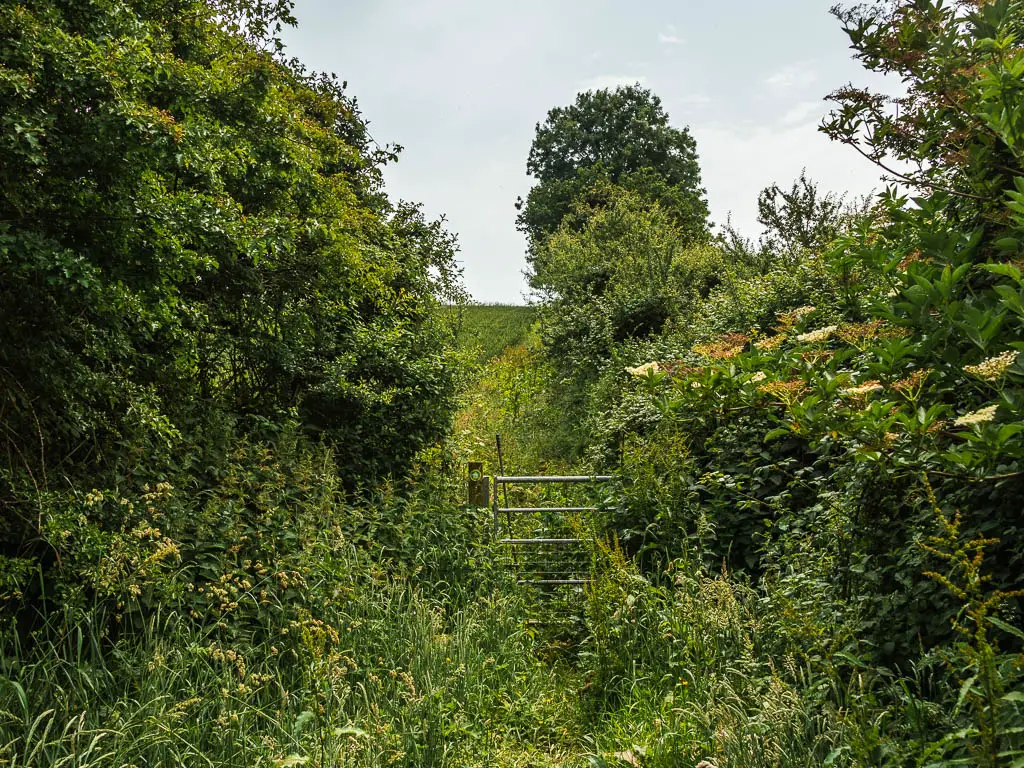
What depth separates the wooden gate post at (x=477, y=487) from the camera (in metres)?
7.45

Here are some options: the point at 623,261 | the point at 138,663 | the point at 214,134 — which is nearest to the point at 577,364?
the point at 623,261

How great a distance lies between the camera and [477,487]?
7590 mm

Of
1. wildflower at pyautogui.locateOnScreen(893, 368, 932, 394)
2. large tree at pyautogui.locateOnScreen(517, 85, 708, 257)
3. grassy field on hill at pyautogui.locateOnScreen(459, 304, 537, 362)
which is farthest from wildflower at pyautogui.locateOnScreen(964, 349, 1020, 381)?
large tree at pyautogui.locateOnScreen(517, 85, 708, 257)

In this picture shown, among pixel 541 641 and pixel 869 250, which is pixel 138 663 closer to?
pixel 541 641

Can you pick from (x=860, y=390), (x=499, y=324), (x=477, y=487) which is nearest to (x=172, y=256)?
(x=860, y=390)

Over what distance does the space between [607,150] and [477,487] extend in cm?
2756

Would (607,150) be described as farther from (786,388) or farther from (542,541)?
(786,388)

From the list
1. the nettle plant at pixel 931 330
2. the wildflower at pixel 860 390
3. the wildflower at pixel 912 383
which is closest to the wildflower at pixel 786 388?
the nettle plant at pixel 931 330

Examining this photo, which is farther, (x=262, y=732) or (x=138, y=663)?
(x=138, y=663)

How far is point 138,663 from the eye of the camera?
4.00m

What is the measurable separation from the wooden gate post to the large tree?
2414cm

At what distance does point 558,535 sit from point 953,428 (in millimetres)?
5227

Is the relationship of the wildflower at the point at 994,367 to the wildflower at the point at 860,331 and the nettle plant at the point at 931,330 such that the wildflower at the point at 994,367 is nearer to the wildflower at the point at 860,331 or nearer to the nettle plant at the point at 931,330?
the nettle plant at the point at 931,330

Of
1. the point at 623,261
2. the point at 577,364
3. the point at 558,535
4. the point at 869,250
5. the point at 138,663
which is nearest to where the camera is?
the point at 869,250
